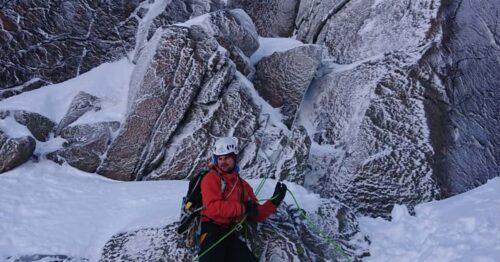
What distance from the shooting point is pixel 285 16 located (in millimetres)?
16234

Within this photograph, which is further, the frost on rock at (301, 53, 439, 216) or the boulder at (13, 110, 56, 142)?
the boulder at (13, 110, 56, 142)

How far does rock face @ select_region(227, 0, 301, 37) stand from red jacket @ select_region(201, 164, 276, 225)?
10277 mm

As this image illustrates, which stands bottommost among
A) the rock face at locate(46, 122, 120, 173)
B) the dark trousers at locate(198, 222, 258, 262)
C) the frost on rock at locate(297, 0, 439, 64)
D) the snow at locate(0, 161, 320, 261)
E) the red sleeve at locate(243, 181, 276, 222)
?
the snow at locate(0, 161, 320, 261)

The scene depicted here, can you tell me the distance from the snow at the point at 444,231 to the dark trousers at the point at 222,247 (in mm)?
2527

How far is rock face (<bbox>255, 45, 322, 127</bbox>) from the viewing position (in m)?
11.7

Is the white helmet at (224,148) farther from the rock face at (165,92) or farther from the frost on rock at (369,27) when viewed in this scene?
the frost on rock at (369,27)

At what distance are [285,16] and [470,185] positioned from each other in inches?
363

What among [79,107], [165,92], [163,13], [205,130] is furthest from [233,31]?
[79,107]

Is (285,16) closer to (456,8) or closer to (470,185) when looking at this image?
(456,8)

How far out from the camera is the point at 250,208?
6.64m

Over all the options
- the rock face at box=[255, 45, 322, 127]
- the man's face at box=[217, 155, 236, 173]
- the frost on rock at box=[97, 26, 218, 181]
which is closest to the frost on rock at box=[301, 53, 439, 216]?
the rock face at box=[255, 45, 322, 127]

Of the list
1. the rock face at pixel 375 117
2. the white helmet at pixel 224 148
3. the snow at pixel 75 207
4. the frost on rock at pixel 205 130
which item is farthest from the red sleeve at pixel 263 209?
the rock face at pixel 375 117

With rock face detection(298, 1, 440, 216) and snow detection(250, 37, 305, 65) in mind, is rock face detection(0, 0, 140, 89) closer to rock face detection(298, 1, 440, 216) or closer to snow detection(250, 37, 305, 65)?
snow detection(250, 37, 305, 65)

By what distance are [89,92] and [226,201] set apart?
7.63 m
